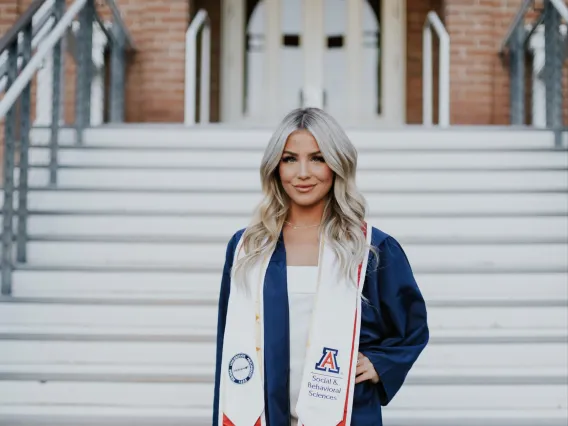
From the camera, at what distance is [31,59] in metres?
4.04

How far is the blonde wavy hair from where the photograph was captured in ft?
6.28

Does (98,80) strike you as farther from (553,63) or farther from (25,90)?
(553,63)

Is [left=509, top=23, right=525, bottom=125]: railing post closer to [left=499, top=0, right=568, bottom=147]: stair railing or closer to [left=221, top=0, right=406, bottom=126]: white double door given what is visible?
[left=499, top=0, right=568, bottom=147]: stair railing

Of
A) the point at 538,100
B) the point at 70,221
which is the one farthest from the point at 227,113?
the point at 70,221

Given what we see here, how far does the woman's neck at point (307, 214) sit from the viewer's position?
2.02 m

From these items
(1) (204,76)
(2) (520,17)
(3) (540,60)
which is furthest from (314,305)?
(1) (204,76)

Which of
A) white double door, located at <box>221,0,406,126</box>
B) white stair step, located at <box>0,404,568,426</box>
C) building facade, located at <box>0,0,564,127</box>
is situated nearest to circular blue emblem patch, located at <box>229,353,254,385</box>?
white stair step, located at <box>0,404,568,426</box>

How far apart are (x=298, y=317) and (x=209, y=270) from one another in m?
2.04

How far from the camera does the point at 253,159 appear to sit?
15.9 ft

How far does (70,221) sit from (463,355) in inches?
91.8

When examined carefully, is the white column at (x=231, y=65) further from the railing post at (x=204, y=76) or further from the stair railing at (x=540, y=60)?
the stair railing at (x=540, y=60)

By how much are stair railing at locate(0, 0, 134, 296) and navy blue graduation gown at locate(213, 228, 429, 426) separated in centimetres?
215

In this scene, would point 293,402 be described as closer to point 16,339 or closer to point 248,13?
point 16,339

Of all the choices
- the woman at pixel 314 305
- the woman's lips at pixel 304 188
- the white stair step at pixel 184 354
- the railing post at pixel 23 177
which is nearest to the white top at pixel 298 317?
the woman at pixel 314 305
